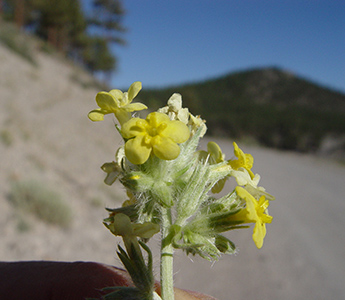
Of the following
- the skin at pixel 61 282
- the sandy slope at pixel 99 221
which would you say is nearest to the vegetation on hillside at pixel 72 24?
the sandy slope at pixel 99 221

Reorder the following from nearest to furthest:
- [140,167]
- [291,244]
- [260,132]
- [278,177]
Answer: [140,167]
[291,244]
[278,177]
[260,132]

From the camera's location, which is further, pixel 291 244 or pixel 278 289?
pixel 291 244

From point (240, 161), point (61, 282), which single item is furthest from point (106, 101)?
point (61, 282)

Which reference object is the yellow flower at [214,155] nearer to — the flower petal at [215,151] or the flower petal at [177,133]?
the flower petal at [215,151]

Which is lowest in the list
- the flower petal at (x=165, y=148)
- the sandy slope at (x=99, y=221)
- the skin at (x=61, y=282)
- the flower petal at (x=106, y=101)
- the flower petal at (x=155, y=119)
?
the skin at (x=61, y=282)

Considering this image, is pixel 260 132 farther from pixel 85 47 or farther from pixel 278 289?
pixel 278 289

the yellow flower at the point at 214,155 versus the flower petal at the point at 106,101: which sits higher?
the flower petal at the point at 106,101

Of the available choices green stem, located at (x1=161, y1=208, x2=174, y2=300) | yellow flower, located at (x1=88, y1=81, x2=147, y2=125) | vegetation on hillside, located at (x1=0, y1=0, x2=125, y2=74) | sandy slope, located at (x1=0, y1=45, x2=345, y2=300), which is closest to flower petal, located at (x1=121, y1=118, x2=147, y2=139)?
yellow flower, located at (x1=88, y1=81, x2=147, y2=125)

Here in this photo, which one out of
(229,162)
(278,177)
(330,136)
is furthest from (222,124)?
(229,162)
